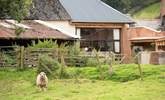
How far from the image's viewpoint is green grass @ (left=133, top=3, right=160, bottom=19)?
8255cm

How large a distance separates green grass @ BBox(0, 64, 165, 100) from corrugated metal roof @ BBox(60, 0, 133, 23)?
15550 mm

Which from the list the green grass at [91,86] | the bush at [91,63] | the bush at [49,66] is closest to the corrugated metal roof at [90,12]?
the bush at [91,63]

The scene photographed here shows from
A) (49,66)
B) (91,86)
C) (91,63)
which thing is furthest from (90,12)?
(91,86)

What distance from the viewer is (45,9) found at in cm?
4550

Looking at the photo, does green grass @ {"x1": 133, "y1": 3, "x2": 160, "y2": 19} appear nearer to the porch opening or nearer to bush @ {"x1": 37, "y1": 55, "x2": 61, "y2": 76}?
the porch opening

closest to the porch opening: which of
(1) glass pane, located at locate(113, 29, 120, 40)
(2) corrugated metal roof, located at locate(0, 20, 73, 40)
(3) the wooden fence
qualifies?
(1) glass pane, located at locate(113, 29, 120, 40)

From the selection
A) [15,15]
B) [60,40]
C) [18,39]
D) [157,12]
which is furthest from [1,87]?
[157,12]

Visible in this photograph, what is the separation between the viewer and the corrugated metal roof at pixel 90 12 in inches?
1828

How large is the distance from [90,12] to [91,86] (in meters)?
24.4

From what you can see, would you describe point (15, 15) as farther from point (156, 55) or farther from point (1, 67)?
point (156, 55)

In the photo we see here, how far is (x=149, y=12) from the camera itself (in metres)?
84.5

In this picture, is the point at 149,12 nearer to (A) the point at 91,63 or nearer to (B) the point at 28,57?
(A) the point at 91,63

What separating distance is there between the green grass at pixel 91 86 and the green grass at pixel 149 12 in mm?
53122

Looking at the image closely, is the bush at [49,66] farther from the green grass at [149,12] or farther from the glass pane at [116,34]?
the green grass at [149,12]
